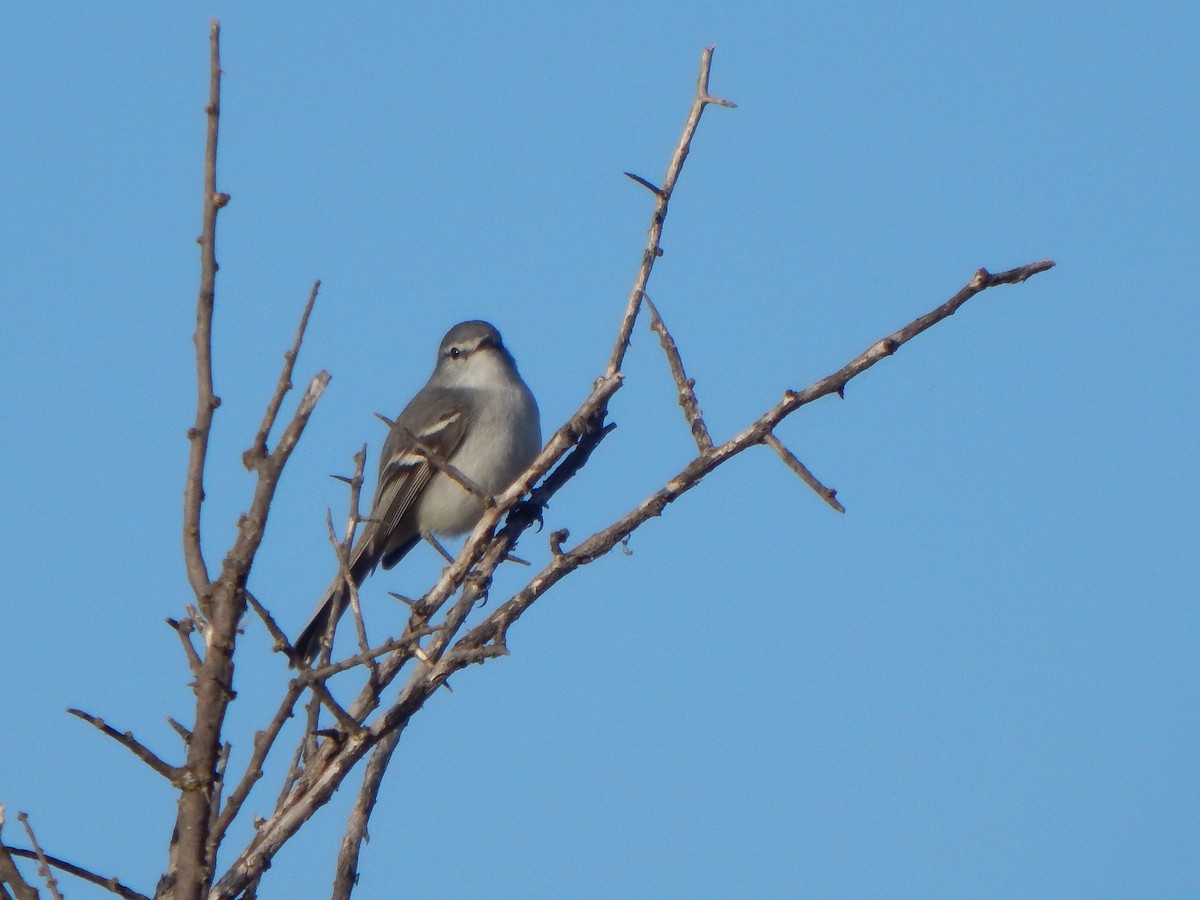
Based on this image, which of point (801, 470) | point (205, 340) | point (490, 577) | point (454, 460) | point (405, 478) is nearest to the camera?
point (205, 340)

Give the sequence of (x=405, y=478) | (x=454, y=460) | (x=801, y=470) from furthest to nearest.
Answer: (x=405, y=478)
(x=454, y=460)
(x=801, y=470)

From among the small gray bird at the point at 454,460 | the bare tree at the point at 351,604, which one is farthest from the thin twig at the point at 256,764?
the small gray bird at the point at 454,460

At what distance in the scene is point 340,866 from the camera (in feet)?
15.5

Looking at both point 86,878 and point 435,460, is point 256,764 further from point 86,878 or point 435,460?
point 435,460

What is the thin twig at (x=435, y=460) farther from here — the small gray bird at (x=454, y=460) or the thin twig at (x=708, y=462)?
the small gray bird at (x=454, y=460)

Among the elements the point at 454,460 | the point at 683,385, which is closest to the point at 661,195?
the point at 683,385

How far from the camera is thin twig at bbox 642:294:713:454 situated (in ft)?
13.4

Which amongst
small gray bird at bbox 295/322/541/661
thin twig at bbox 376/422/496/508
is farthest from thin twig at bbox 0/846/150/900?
small gray bird at bbox 295/322/541/661

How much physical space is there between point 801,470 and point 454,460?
241 inches

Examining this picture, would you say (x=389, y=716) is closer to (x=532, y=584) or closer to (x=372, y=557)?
(x=532, y=584)

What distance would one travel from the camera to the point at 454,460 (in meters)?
9.70

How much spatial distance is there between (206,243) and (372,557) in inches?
287

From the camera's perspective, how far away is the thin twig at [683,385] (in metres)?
4.09

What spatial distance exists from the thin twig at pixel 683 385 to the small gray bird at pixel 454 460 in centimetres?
520
